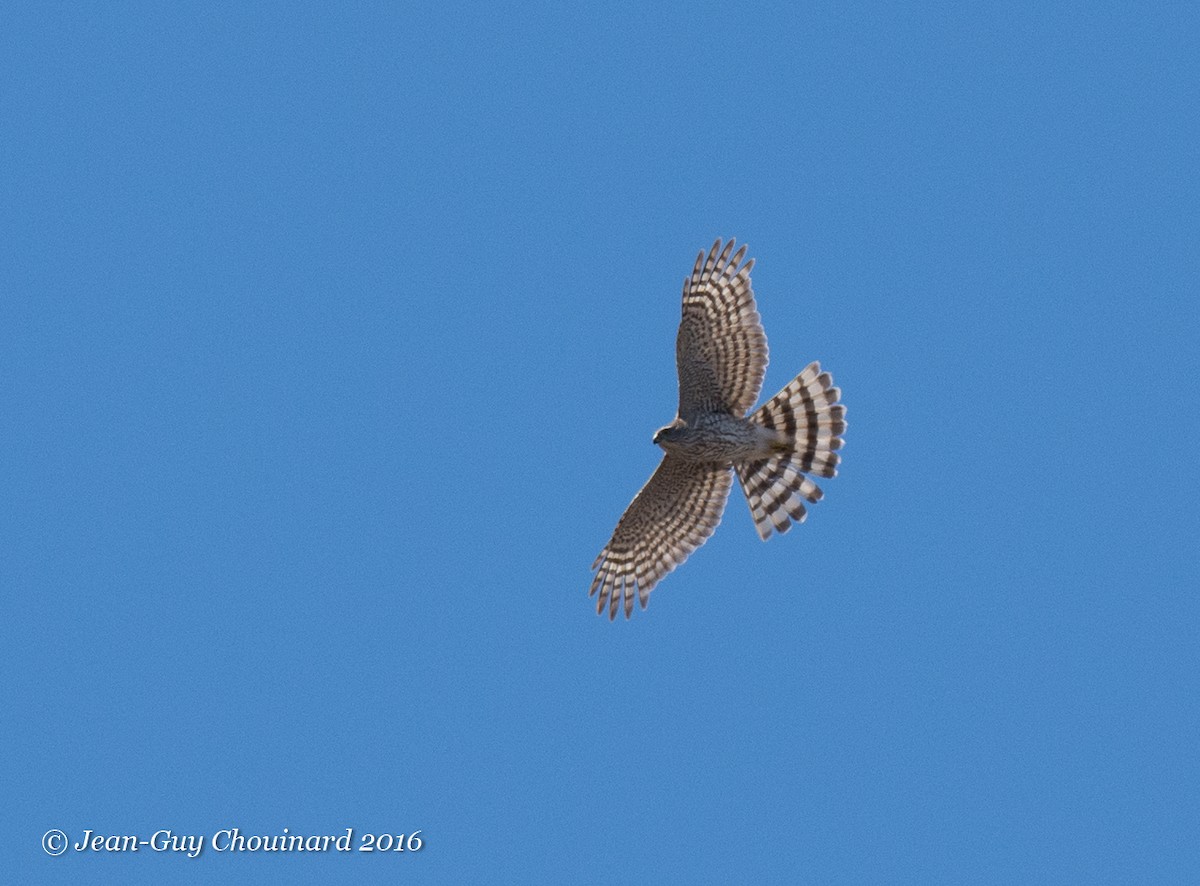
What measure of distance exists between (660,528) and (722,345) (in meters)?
2.00

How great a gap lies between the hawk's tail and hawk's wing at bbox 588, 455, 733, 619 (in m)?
0.66

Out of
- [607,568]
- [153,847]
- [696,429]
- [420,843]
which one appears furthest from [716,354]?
[153,847]

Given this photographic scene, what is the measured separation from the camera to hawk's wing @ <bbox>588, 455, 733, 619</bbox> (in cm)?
1798

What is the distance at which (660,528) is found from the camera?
1828cm

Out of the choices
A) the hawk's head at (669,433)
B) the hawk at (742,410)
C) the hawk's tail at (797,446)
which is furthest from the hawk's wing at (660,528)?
the hawk's tail at (797,446)

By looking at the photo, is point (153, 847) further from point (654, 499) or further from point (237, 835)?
point (654, 499)

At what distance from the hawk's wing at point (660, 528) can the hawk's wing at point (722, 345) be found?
0.78 m

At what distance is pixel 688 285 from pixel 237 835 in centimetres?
623

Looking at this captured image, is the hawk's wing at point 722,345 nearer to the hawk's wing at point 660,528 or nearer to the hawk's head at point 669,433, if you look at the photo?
the hawk's head at point 669,433

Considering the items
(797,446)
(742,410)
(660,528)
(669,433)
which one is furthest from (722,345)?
(660,528)

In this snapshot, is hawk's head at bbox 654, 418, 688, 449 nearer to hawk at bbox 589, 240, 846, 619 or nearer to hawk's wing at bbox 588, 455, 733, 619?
hawk at bbox 589, 240, 846, 619

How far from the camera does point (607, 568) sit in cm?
1858

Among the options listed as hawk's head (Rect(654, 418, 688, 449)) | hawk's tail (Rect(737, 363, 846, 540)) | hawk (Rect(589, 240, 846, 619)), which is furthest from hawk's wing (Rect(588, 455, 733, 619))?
hawk's tail (Rect(737, 363, 846, 540))

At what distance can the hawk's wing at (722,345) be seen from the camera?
17234 millimetres
